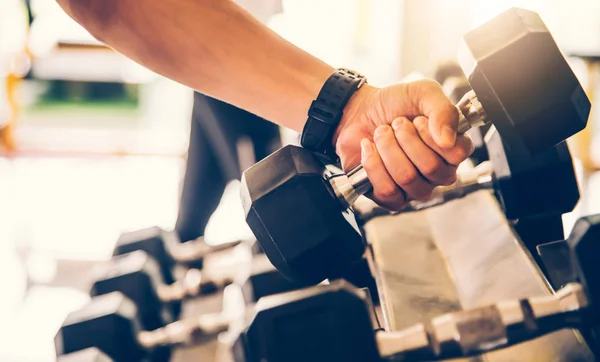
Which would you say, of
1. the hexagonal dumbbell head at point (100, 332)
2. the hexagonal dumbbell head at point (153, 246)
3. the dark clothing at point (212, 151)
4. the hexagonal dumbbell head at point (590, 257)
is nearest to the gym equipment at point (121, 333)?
the hexagonal dumbbell head at point (100, 332)

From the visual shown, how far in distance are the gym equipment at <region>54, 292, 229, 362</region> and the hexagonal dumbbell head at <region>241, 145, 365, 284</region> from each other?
0.32m

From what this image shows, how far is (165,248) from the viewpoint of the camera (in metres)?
1.14

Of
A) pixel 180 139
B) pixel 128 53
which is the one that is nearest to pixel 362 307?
pixel 128 53

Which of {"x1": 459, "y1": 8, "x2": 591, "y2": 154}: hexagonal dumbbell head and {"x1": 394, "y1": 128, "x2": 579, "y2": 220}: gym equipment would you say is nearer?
{"x1": 459, "y1": 8, "x2": 591, "y2": 154}: hexagonal dumbbell head

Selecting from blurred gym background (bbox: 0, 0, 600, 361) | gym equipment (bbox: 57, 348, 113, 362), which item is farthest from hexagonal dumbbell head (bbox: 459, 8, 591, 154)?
blurred gym background (bbox: 0, 0, 600, 361)

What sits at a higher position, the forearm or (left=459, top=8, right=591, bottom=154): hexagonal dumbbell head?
the forearm

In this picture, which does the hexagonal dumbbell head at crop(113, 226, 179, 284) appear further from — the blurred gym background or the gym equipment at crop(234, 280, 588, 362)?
the gym equipment at crop(234, 280, 588, 362)

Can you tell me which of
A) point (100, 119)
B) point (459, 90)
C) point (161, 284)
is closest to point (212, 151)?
point (161, 284)

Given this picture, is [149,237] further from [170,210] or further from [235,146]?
[170,210]

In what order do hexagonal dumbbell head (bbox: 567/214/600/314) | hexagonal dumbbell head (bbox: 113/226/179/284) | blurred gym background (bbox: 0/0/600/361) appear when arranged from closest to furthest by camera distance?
hexagonal dumbbell head (bbox: 567/214/600/314), hexagonal dumbbell head (bbox: 113/226/179/284), blurred gym background (bbox: 0/0/600/361)

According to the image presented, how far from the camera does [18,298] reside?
6.76 feet

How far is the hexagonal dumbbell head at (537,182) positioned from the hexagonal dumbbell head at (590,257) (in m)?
0.20

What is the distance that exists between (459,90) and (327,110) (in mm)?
414

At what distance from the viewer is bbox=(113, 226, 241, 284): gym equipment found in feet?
3.63
